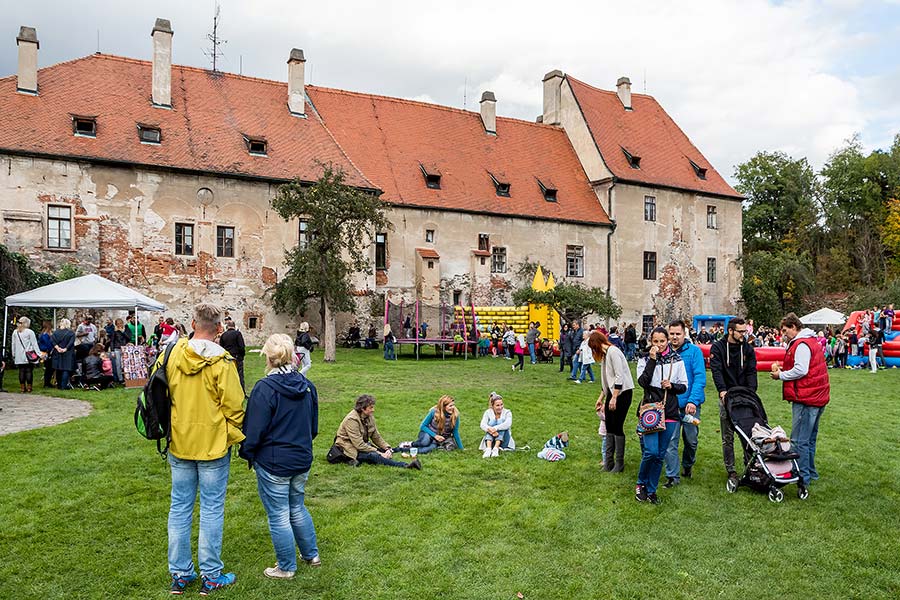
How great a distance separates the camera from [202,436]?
532 cm

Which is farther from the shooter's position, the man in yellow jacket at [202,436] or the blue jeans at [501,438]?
the blue jeans at [501,438]

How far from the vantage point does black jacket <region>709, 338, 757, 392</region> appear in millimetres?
8609

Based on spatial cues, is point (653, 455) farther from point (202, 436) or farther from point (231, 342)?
point (231, 342)

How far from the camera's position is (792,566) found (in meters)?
6.12

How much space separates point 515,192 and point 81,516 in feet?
106

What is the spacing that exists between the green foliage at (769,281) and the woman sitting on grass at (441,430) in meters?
37.5

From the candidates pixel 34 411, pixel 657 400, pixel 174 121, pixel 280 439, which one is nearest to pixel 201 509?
pixel 280 439

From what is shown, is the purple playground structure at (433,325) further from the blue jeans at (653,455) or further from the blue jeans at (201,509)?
the blue jeans at (201,509)

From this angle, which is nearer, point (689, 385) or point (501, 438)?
point (689, 385)

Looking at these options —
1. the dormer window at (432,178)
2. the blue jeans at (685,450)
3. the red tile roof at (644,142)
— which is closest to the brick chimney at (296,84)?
the dormer window at (432,178)

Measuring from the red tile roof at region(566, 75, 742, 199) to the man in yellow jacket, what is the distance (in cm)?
3644

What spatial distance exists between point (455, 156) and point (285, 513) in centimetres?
3346

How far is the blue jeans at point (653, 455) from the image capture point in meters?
7.66

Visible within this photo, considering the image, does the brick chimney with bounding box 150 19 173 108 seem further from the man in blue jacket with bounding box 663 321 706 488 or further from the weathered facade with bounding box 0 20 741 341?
the man in blue jacket with bounding box 663 321 706 488
